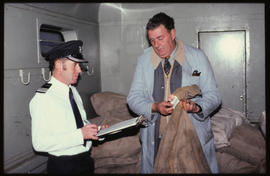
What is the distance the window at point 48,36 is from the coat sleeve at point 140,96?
155cm

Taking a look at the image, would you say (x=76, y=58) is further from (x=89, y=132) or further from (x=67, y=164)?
(x=67, y=164)

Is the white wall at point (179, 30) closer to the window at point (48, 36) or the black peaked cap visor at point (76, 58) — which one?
the window at point (48, 36)

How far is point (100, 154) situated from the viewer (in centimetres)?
367

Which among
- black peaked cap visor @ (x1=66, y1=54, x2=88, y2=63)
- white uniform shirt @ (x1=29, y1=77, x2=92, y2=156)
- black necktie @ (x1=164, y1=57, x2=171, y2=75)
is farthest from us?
black necktie @ (x1=164, y1=57, x2=171, y2=75)

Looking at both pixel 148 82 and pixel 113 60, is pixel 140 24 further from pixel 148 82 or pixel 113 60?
pixel 148 82

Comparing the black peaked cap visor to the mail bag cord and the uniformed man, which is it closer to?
the uniformed man

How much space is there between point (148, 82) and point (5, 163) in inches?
63.8

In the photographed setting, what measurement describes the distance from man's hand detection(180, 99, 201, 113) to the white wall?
3.16m

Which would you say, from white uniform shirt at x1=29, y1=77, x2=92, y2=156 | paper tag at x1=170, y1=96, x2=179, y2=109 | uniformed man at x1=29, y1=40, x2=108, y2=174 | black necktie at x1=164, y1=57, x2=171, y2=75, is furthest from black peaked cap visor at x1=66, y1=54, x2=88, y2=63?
paper tag at x1=170, y1=96, x2=179, y2=109

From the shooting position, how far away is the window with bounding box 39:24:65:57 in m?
3.71

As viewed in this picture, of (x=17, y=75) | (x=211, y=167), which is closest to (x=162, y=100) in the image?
(x=211, y=167)

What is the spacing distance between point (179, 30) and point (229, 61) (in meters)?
1.12

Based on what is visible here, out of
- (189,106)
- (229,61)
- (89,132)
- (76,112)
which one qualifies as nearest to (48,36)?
(76,112)

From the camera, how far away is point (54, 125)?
2.21 meters
